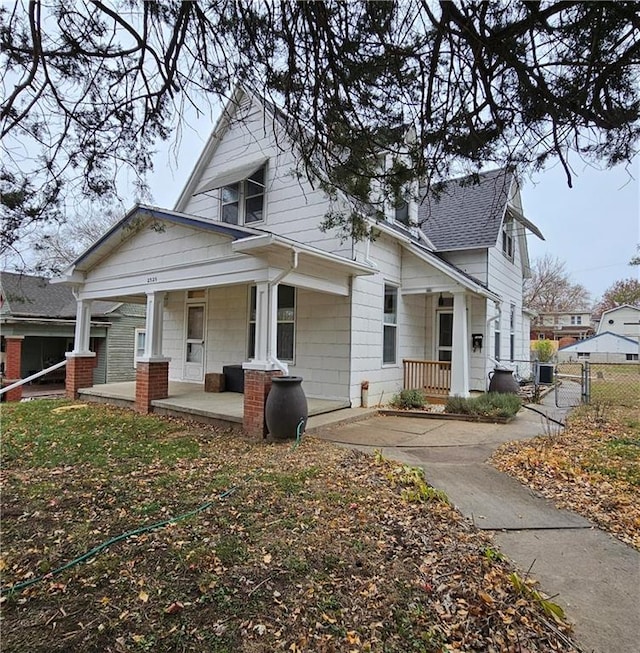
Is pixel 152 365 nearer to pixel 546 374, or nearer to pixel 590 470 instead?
pixel 590 470

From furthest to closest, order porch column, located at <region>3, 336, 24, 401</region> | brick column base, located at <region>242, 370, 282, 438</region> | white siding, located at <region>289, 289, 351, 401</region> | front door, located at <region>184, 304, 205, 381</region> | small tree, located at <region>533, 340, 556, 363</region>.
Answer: small tree, located at <region>533, 340, 556, 363</region>
porch column, located at <region>3, 336, 24, 401</region>
front door, located at <region>184, 304, 205, 381</region>
white siding, located at <region>289, 289, 351, 401</region>
brick column base, located at <region>242, 370, 282, 438</region>

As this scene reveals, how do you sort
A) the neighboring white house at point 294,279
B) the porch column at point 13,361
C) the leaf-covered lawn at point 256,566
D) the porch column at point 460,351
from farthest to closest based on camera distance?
the porch column at point 13,361 → the porch column at point 460,351 → the neighboring white house at point 294,279 → the leaf-covered lawn at point 256,566

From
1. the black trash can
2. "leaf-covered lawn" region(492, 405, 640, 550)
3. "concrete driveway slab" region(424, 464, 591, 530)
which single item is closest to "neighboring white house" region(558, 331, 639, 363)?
the black trash can

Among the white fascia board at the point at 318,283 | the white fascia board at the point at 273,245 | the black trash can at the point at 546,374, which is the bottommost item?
the black trash can at the point at 546,374

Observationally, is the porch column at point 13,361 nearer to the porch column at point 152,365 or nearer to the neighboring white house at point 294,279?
the neighboring white house at point 294,279

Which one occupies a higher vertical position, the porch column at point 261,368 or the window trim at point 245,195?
the window trim at point 245,195

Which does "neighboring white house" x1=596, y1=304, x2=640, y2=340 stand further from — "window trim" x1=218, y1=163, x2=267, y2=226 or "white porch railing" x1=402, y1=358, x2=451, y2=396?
"window trim" x1=218, y1=163, x2=267, y2=226

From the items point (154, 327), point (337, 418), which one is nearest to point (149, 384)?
point (154, 327)

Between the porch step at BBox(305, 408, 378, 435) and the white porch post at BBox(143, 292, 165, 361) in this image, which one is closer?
the porch step at BBox(305, 408, 378, 435)

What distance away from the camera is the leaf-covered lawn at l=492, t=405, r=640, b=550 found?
147 inches

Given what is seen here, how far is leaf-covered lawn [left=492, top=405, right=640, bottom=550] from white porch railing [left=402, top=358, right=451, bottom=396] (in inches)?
110

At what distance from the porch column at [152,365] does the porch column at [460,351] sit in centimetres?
636

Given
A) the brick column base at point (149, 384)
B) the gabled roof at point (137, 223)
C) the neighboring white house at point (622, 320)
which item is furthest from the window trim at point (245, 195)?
the neighboring white house at point (622, 320)

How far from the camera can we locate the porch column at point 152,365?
334 inches
